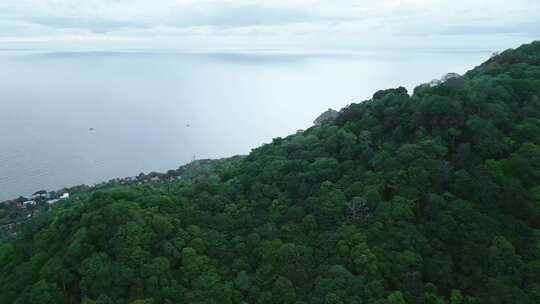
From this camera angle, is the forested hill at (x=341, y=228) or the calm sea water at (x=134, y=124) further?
the calm sea water at (x=134, y=124)

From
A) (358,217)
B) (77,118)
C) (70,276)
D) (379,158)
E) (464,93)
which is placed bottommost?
(77,118)

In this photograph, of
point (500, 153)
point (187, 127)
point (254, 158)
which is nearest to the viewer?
point (500, 153)

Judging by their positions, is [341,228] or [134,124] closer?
[341,228]

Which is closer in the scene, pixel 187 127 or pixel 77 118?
pixel 187 127

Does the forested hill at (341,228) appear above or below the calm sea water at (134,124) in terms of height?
above

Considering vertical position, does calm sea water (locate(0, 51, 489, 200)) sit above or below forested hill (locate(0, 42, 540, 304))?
below

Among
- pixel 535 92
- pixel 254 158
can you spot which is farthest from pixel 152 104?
pixel 535 92

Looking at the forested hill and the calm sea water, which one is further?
the calm sea water

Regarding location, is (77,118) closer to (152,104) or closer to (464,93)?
(152,104)
